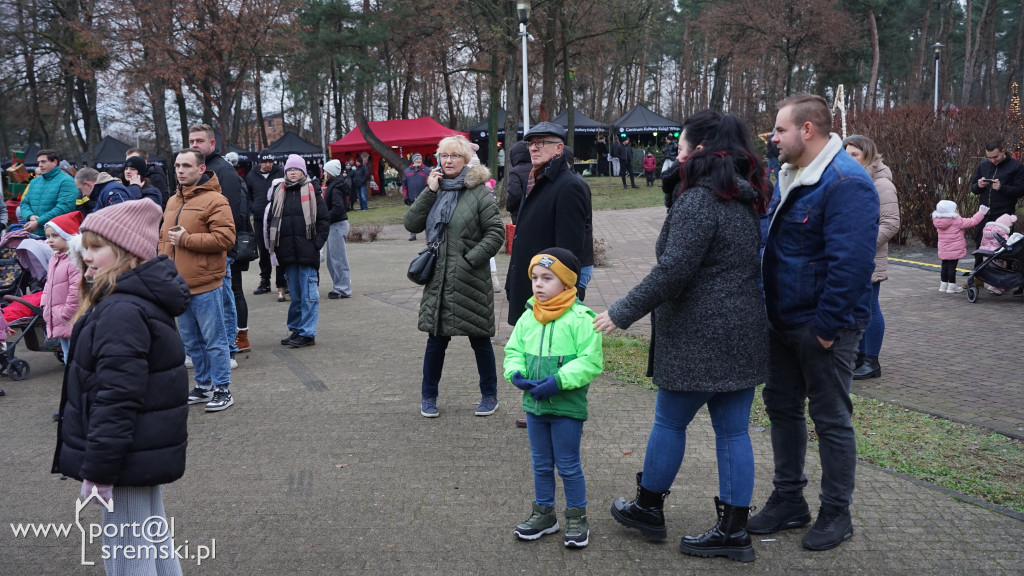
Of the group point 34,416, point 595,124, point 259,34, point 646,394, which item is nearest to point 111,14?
point 259,34

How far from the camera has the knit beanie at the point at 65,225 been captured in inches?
252

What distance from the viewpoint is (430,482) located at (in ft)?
14.7

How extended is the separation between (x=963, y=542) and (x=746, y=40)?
3862cm

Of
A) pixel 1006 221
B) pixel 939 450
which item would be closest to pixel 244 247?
pixel 939 450

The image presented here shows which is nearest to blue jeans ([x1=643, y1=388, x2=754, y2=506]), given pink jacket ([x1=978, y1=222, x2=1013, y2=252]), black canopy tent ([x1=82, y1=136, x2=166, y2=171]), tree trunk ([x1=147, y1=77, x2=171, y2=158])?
pink jacket ([x1=978, y1=222, x2=1013, y2=252])

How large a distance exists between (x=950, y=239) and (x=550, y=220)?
22.5 ft

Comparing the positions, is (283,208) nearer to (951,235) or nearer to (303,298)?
(303,298)

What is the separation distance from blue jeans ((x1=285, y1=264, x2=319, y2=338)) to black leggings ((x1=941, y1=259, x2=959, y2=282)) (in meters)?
7.58

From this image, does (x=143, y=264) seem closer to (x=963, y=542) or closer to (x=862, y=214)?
(x=862, y=214)

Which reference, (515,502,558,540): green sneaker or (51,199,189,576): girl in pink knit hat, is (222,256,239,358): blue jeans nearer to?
(51,199,189,576): girl in pink knit hat

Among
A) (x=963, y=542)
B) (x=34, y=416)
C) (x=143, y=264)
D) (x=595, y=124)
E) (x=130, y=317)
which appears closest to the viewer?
(x=130, y=317)

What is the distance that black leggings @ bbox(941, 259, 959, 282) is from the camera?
987cm

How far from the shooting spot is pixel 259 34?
88.8 feet

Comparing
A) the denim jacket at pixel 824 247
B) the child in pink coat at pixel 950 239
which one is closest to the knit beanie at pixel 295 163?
the denim jacket at pixel 824 247
